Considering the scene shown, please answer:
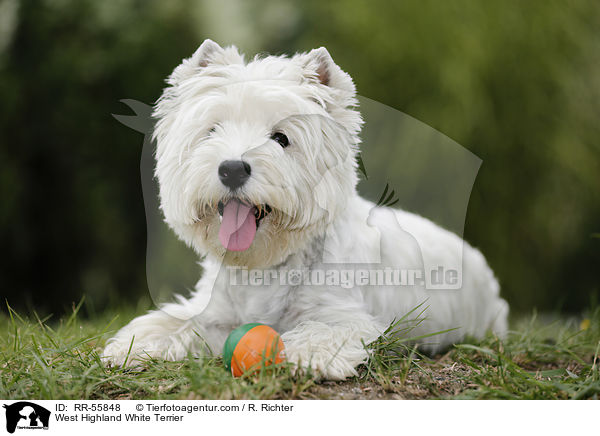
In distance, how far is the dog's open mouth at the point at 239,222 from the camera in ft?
7.56

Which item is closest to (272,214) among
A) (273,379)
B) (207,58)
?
(273,379)

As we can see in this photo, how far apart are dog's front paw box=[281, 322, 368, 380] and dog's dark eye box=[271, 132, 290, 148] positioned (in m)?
0.74

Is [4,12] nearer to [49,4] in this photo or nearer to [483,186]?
[49,4]

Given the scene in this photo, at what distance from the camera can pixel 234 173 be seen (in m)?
2.18

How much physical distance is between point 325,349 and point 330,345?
0.14 feet

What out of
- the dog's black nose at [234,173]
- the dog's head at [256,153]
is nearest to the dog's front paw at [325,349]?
the dog's head at [256,153]

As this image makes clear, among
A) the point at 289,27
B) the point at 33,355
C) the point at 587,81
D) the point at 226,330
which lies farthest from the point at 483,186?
the point at 33,355

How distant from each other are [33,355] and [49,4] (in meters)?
3.67

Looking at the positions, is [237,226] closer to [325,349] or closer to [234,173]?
[234,173]

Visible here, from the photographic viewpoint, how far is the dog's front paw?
7.00 ft

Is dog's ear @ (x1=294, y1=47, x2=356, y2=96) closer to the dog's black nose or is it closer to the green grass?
the dog's black nose

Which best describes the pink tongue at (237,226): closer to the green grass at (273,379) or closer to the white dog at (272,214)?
the white dog at (272,214)
